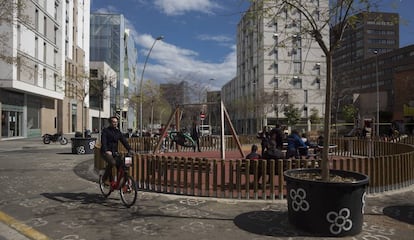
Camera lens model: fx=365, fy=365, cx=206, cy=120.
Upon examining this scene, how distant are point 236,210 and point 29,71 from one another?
32418 mm

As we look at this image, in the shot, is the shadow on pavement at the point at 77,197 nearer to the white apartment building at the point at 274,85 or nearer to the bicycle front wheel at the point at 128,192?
the bicycle front wheel at the point at 128,192

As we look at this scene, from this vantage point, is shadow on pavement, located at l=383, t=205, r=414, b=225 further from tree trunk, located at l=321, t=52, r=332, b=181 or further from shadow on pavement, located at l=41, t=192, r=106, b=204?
shadow on pavement, located at l=41, t=192, r=106, b=204

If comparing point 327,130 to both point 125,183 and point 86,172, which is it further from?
point 86,172

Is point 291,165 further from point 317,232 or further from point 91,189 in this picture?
point 91,189

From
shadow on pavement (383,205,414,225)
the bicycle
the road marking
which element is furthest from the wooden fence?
the road marking

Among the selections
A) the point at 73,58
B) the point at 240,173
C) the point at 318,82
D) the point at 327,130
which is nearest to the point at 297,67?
the point at 318,82

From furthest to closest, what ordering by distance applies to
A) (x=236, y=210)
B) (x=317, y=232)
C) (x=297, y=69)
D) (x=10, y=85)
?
1. (x=297, y=69)
2. (x=10, y=85)
3. (x=236, y=210)
4. (x=317, y=232)

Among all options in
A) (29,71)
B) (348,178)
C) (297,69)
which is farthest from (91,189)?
(297,69)

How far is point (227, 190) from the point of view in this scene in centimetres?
790

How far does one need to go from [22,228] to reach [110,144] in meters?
2.57

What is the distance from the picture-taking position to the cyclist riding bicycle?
7699 millimetres

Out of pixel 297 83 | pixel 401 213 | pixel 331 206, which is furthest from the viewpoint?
pixel 297 83

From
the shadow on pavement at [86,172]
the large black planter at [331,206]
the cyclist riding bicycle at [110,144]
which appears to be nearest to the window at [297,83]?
the shadow on pavement at [86,172]

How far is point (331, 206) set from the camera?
16.9 feet
